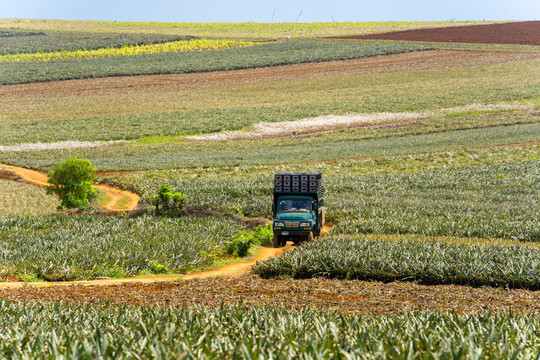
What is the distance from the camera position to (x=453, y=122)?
5775cm

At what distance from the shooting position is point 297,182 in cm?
2230

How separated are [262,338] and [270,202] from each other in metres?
21.3

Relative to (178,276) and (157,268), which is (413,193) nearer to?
(178,276)

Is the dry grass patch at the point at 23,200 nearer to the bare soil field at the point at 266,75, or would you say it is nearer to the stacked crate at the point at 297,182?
the stacked crate at the point at 297,182

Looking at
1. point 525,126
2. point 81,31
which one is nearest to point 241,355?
point 525,126

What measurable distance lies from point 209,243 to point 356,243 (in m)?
5.18

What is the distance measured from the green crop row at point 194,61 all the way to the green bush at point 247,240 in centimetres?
7097

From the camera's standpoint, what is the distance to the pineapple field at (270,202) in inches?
300

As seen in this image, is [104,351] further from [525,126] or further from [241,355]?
[525,126]

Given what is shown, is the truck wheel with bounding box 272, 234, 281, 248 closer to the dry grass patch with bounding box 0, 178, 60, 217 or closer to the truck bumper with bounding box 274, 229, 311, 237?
the truck bumper with bounding box 274, 229, 311, 237

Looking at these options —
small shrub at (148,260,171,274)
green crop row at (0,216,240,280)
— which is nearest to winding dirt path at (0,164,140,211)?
green crop row at (0,216,240,280)

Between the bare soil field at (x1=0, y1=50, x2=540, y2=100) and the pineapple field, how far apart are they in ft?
A: 1.59

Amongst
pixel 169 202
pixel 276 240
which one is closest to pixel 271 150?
pixel 169 202

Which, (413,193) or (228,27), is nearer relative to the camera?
(413,193)
